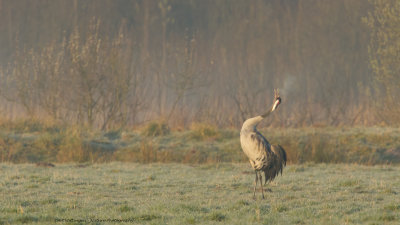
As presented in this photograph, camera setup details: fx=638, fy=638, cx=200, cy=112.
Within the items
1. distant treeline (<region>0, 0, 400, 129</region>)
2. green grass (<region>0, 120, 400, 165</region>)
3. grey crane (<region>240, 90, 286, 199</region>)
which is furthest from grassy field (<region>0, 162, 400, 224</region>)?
distant treeline (<region>0, 0, 400, 129</region>)

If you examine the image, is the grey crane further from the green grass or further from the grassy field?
the green grass

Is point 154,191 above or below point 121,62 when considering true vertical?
below

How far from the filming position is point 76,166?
16609 millimetres

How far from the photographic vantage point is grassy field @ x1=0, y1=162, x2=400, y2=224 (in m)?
8.88

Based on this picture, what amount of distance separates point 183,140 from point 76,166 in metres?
4.90

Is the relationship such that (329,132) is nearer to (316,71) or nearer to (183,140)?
(183,140)

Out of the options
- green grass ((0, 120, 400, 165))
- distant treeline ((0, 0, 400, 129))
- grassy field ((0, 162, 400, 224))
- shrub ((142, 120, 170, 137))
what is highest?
distant treeline ((0, 0, 400, 129))

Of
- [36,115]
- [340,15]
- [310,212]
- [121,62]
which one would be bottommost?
[310,212]

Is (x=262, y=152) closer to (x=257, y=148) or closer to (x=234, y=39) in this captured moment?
(x=257, y=148)

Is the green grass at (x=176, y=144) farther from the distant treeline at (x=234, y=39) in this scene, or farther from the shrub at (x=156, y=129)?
the distant treeline at (x=234, y=39)

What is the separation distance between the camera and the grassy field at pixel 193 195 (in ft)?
29.1

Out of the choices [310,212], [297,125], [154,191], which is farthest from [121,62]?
[310,212]

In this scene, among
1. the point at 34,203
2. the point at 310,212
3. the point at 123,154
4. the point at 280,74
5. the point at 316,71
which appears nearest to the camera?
the point at 310,212

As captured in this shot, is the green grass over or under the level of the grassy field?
over
